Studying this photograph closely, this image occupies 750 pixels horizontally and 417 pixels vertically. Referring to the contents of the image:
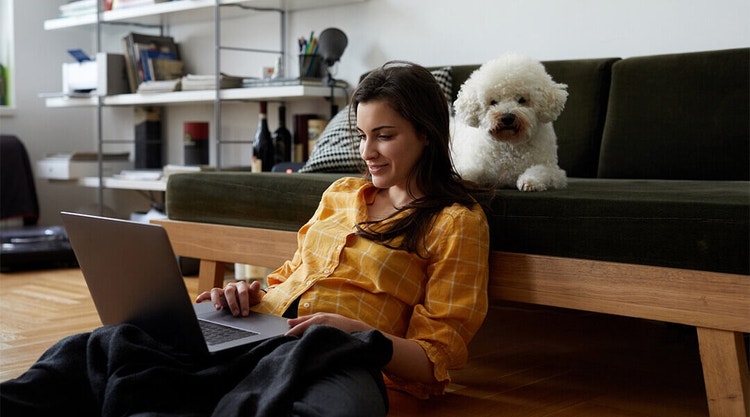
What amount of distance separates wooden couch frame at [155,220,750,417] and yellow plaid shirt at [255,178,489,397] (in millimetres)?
160

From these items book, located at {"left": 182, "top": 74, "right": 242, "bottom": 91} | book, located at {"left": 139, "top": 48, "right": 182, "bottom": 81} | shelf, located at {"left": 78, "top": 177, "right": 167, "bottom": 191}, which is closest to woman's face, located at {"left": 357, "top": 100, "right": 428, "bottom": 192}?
book, located at {"left": 182, "top": 74, "right": 242, "bottom": 91}

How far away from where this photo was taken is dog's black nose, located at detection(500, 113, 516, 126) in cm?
182

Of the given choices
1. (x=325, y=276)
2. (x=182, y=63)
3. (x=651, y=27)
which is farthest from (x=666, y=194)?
(x=182, y=63)

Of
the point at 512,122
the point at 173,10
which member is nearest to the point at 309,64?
the point at 173,10

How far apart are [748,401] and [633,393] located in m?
0.34

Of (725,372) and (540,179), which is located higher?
(540,179)

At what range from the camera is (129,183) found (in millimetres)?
3766

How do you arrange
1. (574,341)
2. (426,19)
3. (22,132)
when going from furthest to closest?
1. (22,132)
2. (426,19)
3. (574,341)

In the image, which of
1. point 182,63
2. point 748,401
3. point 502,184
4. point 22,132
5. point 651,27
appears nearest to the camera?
point 748,401

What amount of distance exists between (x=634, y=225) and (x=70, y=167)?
10.0 ft

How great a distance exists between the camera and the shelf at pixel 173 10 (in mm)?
3375

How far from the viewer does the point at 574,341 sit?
2.33 m

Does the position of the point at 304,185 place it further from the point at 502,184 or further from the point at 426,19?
the point at 426,19

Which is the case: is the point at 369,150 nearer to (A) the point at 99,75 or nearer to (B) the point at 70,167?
(A) the point at 99,75
